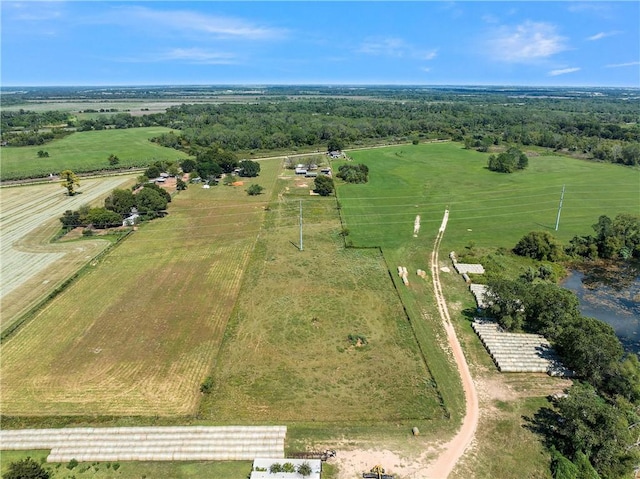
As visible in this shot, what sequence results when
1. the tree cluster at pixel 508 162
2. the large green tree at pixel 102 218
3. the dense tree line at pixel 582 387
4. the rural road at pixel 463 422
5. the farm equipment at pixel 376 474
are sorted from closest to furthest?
the farm equipment at pixel 376 474 → the dense tree line at pixel 582 387 → the rural road at pixel 463 422 → the large green tree at pixel 102 218 → the tree cluster at pixel 508 162

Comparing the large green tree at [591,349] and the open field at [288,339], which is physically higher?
the large green tree at [591,349]

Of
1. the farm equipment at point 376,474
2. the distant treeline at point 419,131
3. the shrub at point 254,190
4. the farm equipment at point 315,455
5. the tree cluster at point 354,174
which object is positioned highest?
the distant treeline at point 419,131

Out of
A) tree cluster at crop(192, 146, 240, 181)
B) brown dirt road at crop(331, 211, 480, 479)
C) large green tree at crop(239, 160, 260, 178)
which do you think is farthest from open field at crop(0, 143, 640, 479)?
large green tree at crop(239, 160, 260, 178)

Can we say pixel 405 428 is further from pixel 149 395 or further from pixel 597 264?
pixel 597 264

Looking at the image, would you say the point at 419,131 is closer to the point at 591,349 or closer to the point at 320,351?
the point at 591,349

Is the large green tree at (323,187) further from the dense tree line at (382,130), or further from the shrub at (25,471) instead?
the shrub at (25,471)

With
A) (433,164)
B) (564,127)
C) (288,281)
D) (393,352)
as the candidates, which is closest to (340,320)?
(393,352)

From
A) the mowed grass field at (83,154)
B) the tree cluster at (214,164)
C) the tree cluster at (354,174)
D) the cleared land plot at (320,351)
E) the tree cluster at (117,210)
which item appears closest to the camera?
the cleared land plot at (320,351)

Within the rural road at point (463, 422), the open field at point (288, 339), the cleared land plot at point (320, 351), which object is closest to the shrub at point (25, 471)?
the open field at point (288, 339)
